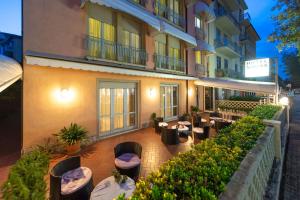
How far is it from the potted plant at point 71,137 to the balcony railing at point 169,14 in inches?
425

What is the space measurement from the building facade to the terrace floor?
3.46 ft

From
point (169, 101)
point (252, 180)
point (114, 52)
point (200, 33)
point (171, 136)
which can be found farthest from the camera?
point (200, 33)

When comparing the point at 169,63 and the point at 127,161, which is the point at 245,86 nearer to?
the point at 169,63

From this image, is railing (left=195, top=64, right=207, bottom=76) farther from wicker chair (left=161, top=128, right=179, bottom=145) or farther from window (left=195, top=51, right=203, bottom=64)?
wicker chair (left=161, top=128, right=179, bottom=145)

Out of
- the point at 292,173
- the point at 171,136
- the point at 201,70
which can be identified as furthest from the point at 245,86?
the point at 171,136

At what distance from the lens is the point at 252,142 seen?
3.89 meters

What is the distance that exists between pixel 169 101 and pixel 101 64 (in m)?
8.00

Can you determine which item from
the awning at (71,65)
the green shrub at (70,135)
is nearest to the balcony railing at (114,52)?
the awning at (71,65)

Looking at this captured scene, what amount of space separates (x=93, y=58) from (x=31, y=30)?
2.76m

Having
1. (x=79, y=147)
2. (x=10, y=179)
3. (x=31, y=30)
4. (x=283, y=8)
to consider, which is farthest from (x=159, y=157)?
(x=283, y=8)

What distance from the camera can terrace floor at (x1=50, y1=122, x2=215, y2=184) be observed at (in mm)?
5727

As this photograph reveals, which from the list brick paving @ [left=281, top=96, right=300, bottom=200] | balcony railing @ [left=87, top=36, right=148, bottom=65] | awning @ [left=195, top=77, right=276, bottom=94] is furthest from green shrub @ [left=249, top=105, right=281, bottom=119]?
balcony railing @ [left=87, top=36, right=148, bottom=65]

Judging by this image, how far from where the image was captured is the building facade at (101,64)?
6.63 m

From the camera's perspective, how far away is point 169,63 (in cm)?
1383
